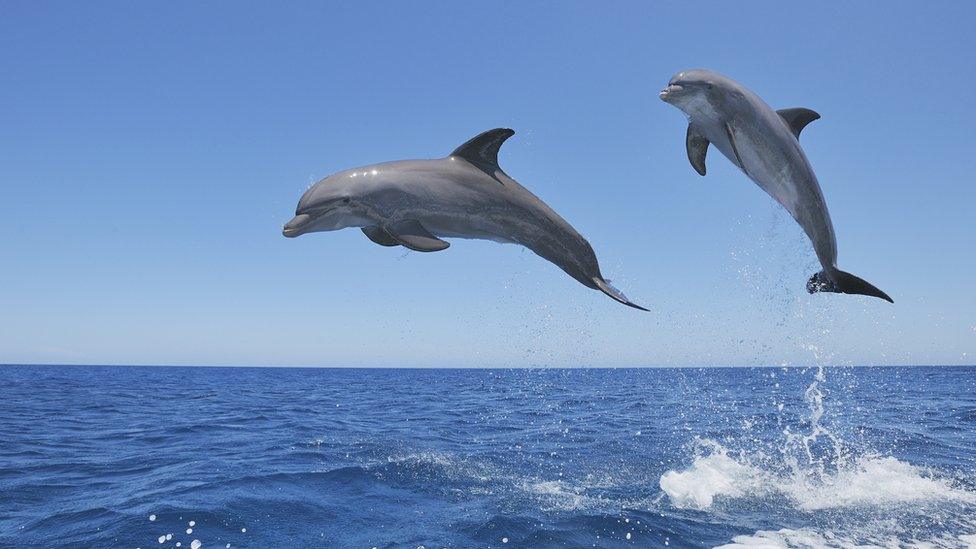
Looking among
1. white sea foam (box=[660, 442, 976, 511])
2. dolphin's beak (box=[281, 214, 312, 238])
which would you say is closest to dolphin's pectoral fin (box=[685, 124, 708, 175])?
dolphin's beak (box=[281, 214, 312, 238])

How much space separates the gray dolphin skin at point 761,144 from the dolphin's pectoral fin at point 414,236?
1.99 metres

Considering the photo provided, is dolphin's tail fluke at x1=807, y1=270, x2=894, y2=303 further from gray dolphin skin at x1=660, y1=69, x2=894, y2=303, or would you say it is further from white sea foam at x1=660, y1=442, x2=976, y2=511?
white sea foam at x1=660, y1=442, x2=976, y2=511

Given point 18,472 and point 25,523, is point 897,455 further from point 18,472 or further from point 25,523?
point 18,472

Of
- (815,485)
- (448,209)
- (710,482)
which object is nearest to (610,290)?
(448,209)

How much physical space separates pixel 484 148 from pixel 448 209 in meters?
0.63

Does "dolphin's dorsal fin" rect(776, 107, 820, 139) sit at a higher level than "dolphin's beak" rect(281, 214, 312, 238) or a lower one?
higher

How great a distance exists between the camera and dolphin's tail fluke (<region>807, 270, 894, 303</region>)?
177 inches

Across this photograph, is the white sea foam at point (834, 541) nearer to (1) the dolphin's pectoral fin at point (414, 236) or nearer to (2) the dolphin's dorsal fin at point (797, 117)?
(2) the dolphin's dorsal fin at point (797, 117)

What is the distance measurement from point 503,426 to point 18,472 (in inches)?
549

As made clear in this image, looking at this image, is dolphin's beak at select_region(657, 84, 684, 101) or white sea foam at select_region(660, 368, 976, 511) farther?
white sea foam at select_region(660, 368, 976, 511)

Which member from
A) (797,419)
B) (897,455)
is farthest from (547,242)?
(797,419)

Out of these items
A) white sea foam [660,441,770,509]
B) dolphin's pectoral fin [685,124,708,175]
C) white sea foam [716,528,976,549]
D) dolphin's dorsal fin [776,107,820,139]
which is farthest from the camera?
white sea foam [660,441,770,509]

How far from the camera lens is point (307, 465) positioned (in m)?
14.0

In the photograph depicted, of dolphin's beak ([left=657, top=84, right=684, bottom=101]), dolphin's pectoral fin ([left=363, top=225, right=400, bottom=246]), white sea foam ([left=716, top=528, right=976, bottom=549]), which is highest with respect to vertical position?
dolphin's beak ([left=657, top=84, right=684, bottom=101])
